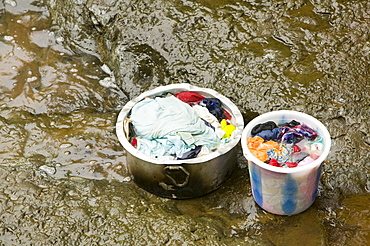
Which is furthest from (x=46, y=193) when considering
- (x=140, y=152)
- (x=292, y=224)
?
(x=292, y=224)

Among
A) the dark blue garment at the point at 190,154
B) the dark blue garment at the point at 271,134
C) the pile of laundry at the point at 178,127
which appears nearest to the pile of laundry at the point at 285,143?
the dark blue garment at the point at 271,134

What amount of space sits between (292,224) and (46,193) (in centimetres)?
196

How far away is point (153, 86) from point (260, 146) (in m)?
1.62

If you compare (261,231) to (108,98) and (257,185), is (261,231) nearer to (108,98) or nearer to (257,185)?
(257,185)

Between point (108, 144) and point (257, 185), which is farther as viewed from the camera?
point (108, 144)

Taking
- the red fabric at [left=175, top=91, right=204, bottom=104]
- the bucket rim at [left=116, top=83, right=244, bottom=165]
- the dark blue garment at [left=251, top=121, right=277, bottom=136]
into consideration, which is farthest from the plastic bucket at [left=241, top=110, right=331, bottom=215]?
the red fabric at [left=175, top=91, right=204, bottom=104]

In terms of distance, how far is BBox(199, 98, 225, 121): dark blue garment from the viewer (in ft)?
13.8

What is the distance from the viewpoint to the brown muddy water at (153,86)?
356 cm

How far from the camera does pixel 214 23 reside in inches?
195

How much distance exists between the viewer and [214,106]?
4234mm

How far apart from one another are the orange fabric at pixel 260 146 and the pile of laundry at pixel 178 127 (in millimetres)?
306

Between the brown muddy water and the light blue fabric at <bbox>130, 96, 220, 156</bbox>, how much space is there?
45 cm

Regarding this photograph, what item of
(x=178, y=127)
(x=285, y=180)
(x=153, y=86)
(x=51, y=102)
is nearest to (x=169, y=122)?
(x=178, y=127)

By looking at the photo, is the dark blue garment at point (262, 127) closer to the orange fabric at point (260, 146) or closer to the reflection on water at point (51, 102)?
the orange fabric at point (260, 146)
